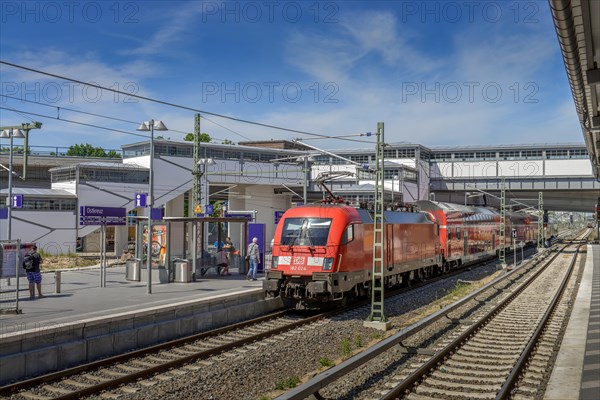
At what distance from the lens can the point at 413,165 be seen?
62.7m

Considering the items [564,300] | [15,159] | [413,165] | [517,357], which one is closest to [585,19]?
[517,357]

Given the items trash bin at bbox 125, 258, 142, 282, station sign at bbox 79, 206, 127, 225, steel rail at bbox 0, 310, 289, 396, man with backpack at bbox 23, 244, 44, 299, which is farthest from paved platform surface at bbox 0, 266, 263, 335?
station sign at bbox 79, 206, 127, 225

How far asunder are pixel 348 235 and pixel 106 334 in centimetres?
706

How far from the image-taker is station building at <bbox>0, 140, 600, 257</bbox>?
128 feet

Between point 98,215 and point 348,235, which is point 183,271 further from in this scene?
point 348,235

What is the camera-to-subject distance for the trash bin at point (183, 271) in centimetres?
2102

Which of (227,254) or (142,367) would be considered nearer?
(142,367)

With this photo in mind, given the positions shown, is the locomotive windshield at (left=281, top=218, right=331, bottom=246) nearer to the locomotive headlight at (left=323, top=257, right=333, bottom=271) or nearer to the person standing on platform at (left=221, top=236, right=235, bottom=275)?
the locomotive headlight at (left=323, top=257, right=333, bottom=271)

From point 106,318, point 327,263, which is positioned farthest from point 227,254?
point 106,318

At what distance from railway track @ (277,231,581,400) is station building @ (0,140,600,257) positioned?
12.0 meters

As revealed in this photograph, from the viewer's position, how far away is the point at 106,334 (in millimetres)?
12281

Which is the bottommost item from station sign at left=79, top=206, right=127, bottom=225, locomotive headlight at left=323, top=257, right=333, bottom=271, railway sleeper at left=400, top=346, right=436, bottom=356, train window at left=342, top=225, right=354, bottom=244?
railway sleeper at left=400, top=346, right=436, bottom=356

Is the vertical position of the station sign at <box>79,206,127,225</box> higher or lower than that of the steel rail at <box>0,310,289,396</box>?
higher

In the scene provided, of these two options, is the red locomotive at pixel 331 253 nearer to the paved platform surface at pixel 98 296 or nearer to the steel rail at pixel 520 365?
the paved platform surface at pixel 98 296
